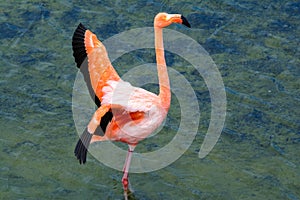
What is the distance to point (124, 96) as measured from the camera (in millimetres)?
7305

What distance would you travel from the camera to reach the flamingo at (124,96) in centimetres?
721

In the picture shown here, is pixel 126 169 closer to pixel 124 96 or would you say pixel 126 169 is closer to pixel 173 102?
pixel 124 96

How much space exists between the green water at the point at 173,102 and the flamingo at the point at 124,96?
73 centimetres

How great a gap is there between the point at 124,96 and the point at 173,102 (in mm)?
2005

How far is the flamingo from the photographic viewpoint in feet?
23.6

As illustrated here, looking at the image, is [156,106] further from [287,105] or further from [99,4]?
[99,4]

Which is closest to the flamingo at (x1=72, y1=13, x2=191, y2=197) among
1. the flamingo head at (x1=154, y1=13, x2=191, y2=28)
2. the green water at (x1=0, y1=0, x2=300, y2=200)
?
the flamingo head at (x1=154, y1=13, x2=191, y2=28)

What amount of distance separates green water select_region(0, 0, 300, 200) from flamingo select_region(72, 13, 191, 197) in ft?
2.40

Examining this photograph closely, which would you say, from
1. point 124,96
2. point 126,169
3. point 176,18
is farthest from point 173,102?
point 176,18

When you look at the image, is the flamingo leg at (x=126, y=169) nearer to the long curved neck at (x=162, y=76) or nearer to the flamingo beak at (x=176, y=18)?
the long curved neck at (x=162, y=76)

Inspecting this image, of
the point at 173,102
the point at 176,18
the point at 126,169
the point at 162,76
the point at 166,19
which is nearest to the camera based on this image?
the point at 176,18

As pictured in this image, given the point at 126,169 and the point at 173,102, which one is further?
the point at 173,102

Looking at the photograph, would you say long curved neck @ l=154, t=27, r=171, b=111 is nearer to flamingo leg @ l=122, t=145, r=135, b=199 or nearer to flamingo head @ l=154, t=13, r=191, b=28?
flamingo head @ l=154, t=13, r=191, b=28

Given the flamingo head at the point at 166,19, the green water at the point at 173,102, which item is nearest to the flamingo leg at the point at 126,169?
the green water at the point at 173,102
